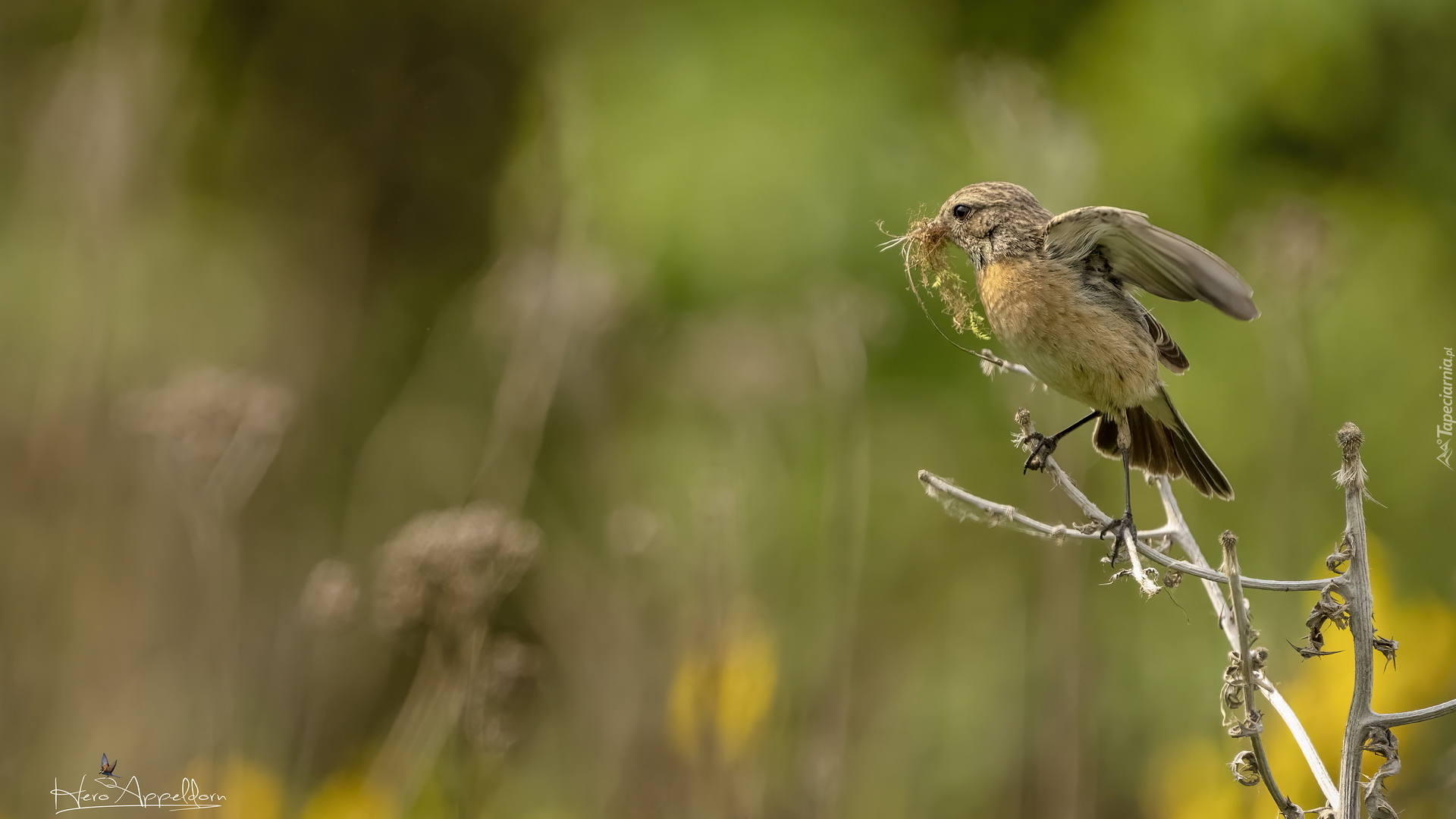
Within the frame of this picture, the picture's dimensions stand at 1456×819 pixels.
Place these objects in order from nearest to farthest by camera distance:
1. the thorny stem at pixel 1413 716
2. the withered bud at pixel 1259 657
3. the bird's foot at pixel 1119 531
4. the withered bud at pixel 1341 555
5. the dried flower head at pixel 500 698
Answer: the thorny stem at pixel 1413 716 → the withered bud at pixel 1341 555 → the withered bud at pixel 1259 657 → the bird's foot at pixel 1119 531 → the dried flower head at pixel 500 698

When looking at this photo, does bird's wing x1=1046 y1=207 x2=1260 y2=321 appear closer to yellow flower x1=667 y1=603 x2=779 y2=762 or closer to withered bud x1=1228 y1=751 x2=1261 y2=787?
withered bud x1=1228 y1=751 x2=1261 y2=787

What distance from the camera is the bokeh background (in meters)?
3.18

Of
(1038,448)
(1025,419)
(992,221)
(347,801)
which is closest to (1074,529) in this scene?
(1025,419)

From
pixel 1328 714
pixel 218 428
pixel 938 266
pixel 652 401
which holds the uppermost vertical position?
pixel 652 401

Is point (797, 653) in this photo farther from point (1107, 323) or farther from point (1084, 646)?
point (1107, 323)

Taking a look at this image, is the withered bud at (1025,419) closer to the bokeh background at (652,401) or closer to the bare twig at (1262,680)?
the bare twig at (1262,680)

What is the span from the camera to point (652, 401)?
520 cm

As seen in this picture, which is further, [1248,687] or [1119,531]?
[1119,531]

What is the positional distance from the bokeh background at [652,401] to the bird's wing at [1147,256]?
67cm

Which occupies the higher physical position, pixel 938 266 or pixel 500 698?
pixel 938 266

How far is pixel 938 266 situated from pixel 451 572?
5.08 ft

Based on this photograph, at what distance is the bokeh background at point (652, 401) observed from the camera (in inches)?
125

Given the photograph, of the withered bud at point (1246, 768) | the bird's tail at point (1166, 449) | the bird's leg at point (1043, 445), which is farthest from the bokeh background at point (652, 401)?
the withered bud at point (1246, 768)

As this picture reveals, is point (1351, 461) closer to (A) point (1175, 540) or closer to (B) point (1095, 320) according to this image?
(A) point (1175, 540)
